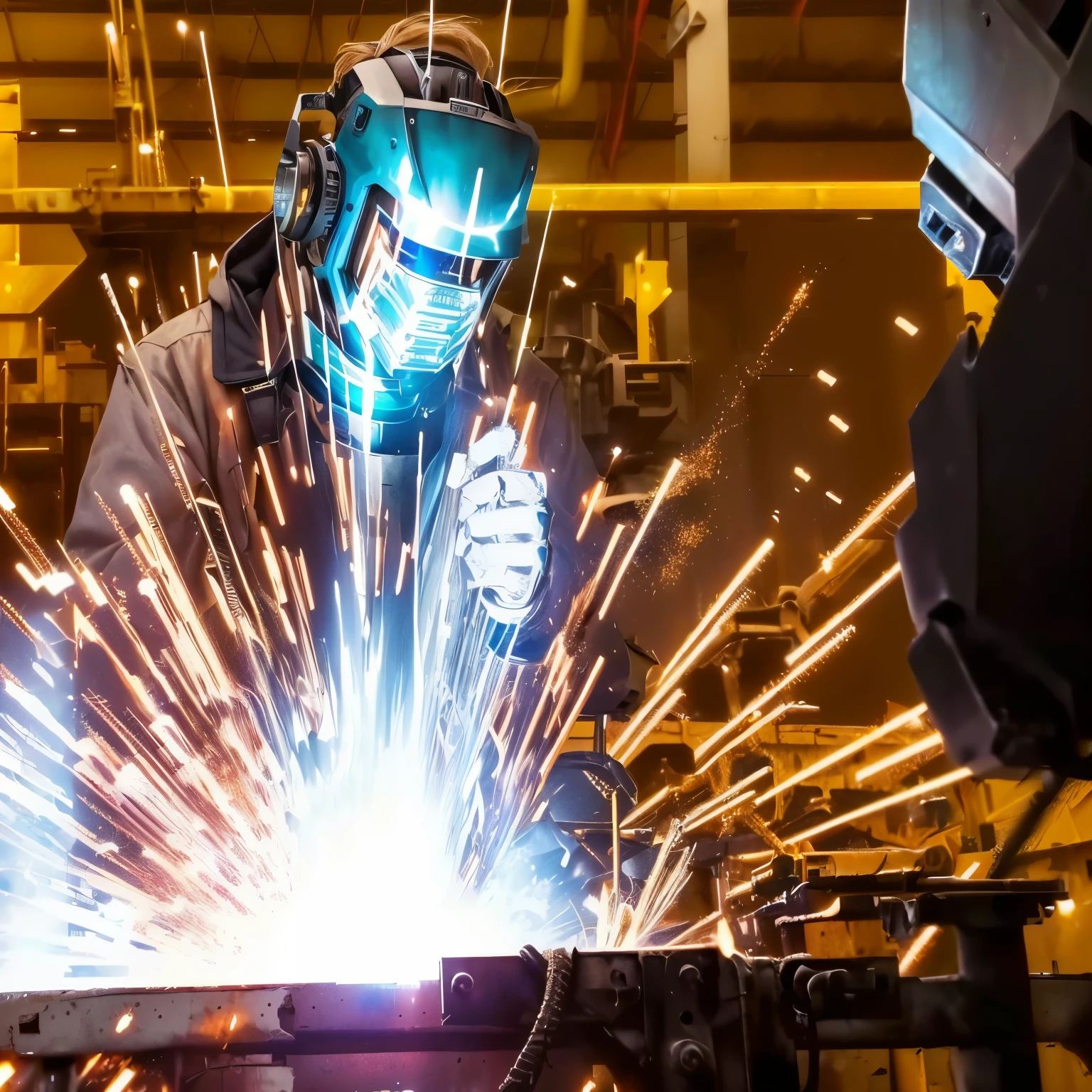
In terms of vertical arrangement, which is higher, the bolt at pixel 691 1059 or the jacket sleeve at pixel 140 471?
the jacket sleeve at pixel 140 471

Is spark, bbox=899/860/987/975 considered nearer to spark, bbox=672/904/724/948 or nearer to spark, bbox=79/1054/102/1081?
spark, bbox=672/904/724/948

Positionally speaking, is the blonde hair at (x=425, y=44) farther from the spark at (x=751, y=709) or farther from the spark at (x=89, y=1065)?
the spark at (x=89, y=1065)

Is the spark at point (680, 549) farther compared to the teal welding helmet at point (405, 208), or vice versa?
the spark at point (680, 549)

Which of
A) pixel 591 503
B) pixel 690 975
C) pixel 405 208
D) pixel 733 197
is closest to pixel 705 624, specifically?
pixel 591 503

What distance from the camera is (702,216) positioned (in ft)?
11.0

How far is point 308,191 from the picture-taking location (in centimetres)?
240

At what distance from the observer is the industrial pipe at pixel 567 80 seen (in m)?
4.48

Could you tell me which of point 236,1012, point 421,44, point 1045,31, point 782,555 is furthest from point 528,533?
point 782,555

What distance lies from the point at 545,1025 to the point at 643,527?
10.2ft

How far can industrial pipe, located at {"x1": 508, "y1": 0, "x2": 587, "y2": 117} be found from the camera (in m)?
4.48

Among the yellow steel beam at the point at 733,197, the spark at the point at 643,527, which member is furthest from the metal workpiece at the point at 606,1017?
the spark at the point at 643,527

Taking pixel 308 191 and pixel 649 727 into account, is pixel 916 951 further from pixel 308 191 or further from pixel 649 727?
pixel 308 191

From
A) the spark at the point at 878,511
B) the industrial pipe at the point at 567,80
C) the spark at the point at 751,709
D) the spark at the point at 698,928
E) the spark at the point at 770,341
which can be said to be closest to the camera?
the spark at the point at 698,928

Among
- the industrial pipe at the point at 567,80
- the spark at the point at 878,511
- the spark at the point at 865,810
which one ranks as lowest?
the spark at the point at 865,810
